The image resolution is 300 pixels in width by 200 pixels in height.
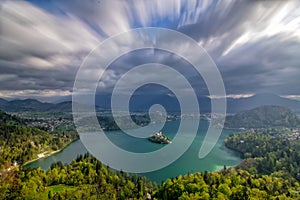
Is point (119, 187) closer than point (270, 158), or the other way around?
point (119, 187)

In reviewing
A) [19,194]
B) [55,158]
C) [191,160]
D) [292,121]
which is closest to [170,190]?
[19,194]

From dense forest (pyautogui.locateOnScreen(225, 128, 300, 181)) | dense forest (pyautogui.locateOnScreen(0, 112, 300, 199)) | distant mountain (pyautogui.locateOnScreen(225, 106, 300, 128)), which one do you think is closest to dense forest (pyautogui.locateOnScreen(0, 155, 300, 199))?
dense forest (pyautogui.locateOnScreen(0, 112, 300, 199))

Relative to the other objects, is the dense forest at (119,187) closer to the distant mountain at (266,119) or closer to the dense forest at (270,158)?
the dense forest at (270,158)

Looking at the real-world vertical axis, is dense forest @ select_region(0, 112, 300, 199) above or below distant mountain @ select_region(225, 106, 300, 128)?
below

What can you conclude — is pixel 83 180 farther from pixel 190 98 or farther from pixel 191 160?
pixel 191 160

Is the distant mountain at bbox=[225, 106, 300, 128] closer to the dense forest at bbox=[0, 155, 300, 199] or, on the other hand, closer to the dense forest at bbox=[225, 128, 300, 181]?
the dense forest at bbox=[225, 128, 300, 181]

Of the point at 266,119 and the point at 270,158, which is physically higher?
the point at 266,119

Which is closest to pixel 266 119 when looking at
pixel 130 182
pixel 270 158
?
pixel 270 158

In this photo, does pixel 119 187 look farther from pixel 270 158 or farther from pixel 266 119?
pixel 266 119
